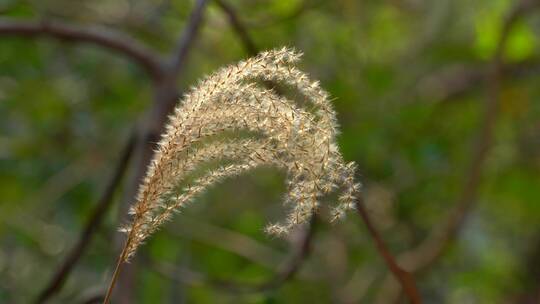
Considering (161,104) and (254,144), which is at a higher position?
(161,104)

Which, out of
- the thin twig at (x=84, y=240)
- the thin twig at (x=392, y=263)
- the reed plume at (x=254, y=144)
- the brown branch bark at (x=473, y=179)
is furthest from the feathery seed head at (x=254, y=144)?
the brown branch bark at (x=473, y=179)

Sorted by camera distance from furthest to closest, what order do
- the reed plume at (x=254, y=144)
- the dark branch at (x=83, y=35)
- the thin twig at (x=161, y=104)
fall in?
the dark branch at (x=83, y=35), the thin twig at (x=161, y=104), the reed plume at (x=254, y=144)

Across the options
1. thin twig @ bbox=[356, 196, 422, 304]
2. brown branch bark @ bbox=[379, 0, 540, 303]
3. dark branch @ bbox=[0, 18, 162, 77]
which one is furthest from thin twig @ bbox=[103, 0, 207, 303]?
brown branch bark @ bbox=[379, 0, 540, 303]

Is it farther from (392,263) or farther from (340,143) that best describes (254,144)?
(340,143)

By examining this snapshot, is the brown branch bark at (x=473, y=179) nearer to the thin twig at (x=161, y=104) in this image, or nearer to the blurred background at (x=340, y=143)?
the blurred background at (x=340, y=143)

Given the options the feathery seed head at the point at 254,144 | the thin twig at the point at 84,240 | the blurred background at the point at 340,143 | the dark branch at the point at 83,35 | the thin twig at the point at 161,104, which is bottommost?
the feathery seed head at the point at 254,144

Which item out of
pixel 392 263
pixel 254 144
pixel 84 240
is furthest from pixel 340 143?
pixel 254 144
